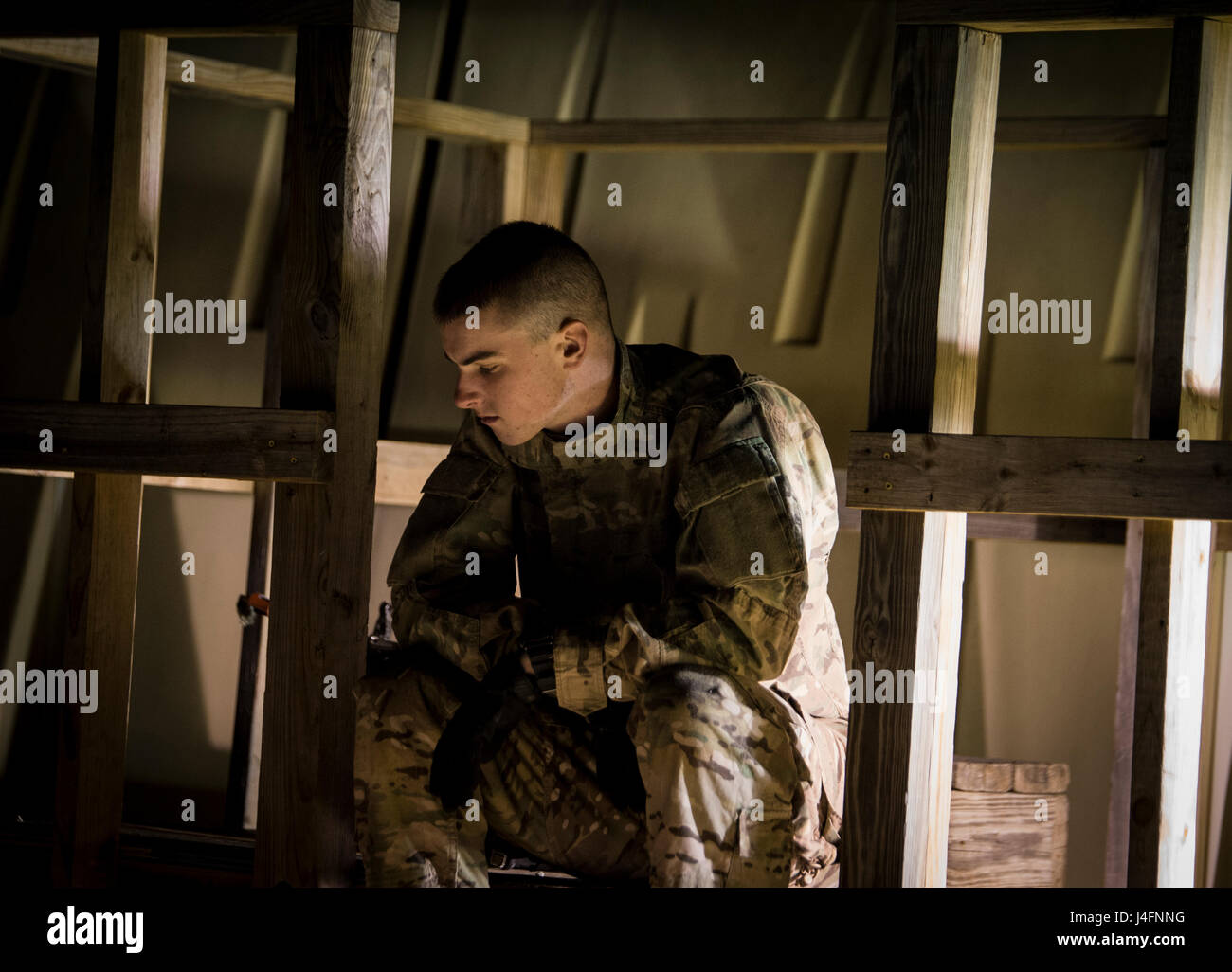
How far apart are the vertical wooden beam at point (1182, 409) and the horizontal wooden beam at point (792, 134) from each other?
4.27 feet

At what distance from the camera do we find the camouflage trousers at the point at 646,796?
7.83 ft

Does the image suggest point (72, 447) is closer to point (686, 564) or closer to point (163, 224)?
point (686, 564)

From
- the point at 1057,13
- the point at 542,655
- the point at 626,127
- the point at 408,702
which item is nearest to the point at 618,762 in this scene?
the point at 542,655

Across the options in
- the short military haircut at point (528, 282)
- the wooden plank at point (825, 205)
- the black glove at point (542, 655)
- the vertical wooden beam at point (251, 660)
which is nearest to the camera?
the black glove at point (542, 655)

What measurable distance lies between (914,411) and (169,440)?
5.04ft

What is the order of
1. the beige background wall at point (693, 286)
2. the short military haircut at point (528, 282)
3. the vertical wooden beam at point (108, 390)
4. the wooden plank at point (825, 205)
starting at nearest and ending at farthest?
the short military haircut at point (528, 282), the vertical wooden beam at point (108, 390), the beige background wall at point (693, 286), the wooden plank at point (825, 205)

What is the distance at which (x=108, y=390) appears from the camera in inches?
117

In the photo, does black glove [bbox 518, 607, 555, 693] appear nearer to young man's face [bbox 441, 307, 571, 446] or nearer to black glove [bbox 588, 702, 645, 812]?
black glove [bbox 588, 702, 645, 812]

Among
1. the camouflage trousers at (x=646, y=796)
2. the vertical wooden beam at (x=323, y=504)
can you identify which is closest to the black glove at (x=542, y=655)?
the camouflage trousers at (x=646, y=796)

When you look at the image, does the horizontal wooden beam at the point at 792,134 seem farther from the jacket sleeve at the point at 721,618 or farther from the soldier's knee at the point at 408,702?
the soldier's knee at the point at 408,702

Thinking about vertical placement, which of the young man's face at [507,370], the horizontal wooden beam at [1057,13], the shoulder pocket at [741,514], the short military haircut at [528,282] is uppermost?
the horizontal wooden beam at [1057,13]

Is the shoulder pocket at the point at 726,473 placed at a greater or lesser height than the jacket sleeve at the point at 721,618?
greater

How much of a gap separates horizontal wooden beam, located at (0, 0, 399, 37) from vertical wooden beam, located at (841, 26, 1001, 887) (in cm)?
110
